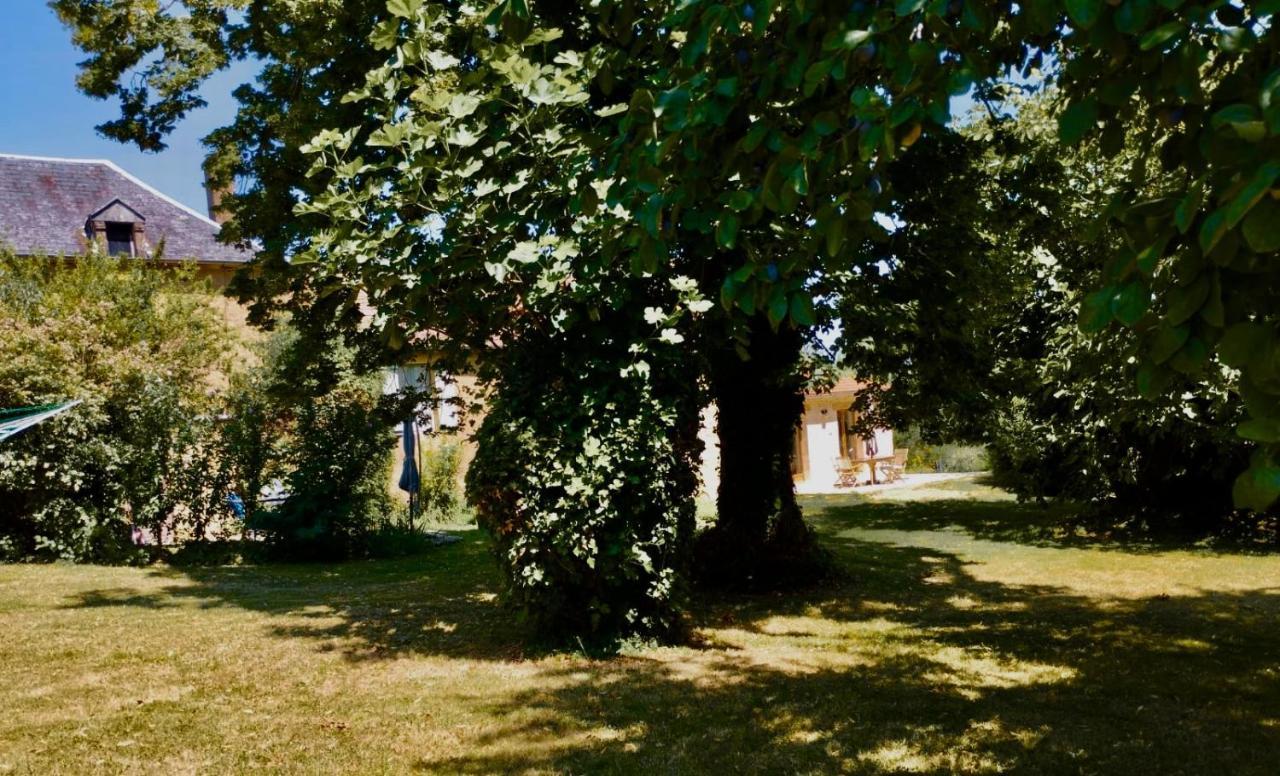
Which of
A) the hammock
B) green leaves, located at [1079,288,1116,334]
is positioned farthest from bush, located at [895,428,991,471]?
green leaves, located at [1079,288,1116,334]

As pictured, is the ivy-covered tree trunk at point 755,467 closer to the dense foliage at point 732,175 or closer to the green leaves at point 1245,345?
the dense foliage at point 732,175

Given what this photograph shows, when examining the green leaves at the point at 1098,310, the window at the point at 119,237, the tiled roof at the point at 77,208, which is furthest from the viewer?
the window at the point at 119,237

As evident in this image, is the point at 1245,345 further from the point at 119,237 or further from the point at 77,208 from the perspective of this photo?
the point at 77,208

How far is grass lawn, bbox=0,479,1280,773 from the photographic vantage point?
519 cm

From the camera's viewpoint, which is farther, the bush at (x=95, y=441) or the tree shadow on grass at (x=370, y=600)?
the bush at (x=95, y=441)

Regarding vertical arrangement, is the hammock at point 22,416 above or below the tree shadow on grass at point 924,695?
above

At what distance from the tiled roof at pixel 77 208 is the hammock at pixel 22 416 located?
19.0 m

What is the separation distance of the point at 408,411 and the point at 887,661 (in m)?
7.68

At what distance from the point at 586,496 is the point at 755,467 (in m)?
4.34

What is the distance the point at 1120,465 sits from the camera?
1584cm

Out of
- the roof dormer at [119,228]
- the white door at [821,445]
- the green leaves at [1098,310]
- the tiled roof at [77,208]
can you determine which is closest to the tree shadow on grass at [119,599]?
the green leaves at [1098,310]

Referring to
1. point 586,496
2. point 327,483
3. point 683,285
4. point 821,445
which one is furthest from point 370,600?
point 821,445

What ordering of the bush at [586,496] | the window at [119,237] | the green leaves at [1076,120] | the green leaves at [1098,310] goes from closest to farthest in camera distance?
the green leaves at [1098,310] → the green leaves at [1076,120] → the bush at [586,496] → the window at [119,237]

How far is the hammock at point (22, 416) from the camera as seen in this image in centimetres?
1058
